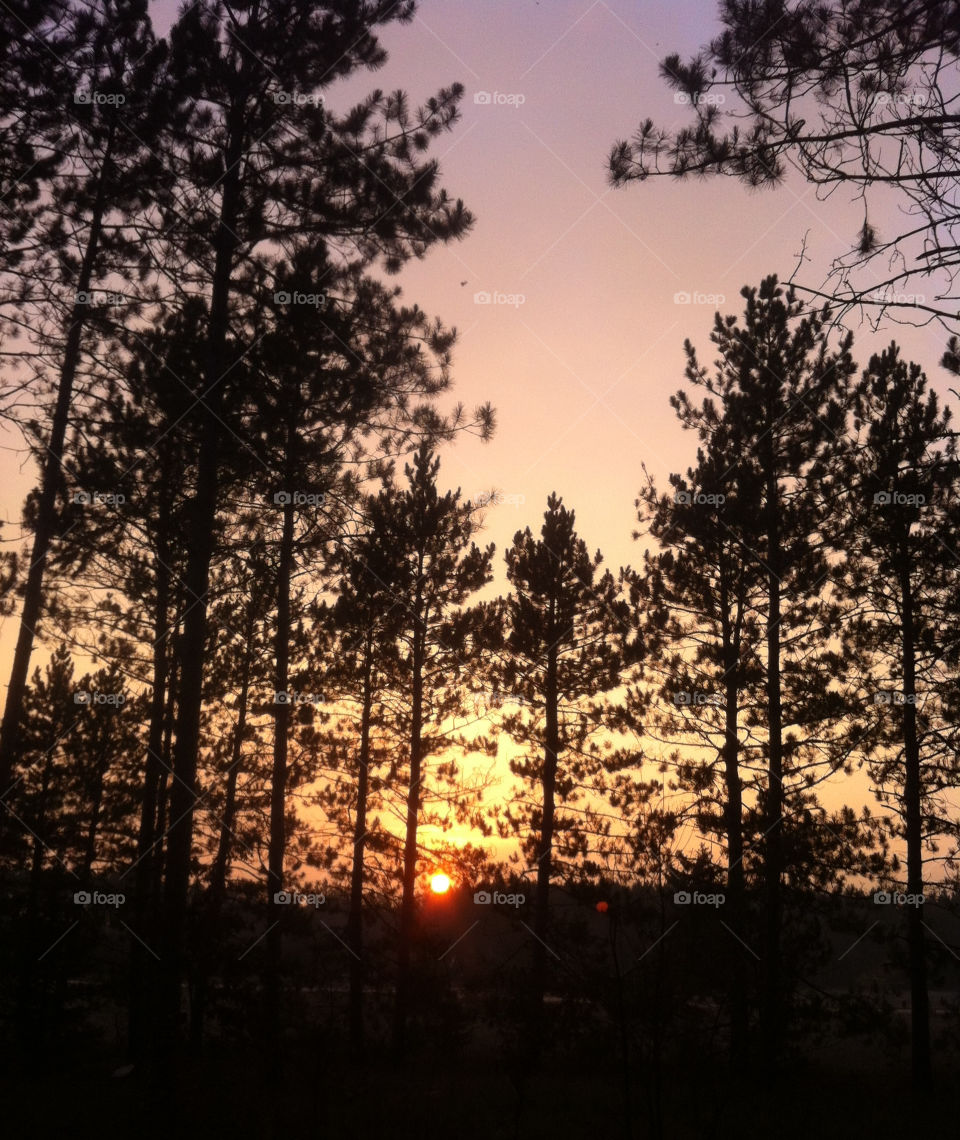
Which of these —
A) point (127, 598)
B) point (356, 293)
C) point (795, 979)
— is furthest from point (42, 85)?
point (795, 979)

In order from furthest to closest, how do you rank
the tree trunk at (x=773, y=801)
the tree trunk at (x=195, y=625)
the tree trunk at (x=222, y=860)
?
the tree trunk at (x=222, y=860), the tree trunk at (x=773, y=801), the tree trunk at (x=195, y=625)

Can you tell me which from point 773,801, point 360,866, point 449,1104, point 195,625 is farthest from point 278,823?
point 773,801

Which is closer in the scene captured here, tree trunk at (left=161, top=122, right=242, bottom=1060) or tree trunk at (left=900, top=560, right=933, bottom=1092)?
tree trunk at (left=161, top=122, right=242, bottom=1060)

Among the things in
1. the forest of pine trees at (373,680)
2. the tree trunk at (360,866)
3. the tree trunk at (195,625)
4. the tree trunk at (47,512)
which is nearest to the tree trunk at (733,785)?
the forest of pine trees at (373,680)

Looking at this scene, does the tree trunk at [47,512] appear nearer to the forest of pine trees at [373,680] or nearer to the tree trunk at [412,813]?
the forest of pine trees at [373,680]

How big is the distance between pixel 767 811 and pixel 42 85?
15872 millimetres

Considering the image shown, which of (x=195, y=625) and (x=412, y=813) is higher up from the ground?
(x=195, y=625)

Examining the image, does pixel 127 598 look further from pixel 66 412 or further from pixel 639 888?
pixel 639 888

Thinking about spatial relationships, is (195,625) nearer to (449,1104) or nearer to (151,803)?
(151,803)

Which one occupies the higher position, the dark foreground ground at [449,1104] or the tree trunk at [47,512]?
the tree trunk at [47,512]

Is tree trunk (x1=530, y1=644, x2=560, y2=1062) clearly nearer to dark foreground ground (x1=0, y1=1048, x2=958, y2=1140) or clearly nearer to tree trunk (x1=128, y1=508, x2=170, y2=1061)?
dark foreground ground (x1=0, y1=1048, x2=958, y2=1140)

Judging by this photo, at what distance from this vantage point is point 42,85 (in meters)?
10.4

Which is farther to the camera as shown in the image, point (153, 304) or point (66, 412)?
point (66, 412)

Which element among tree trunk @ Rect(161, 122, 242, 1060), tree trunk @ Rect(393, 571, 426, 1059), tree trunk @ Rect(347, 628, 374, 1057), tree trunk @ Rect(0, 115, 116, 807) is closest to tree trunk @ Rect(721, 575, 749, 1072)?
tree trunk @ Rect(393, 571, 426, 1059)
